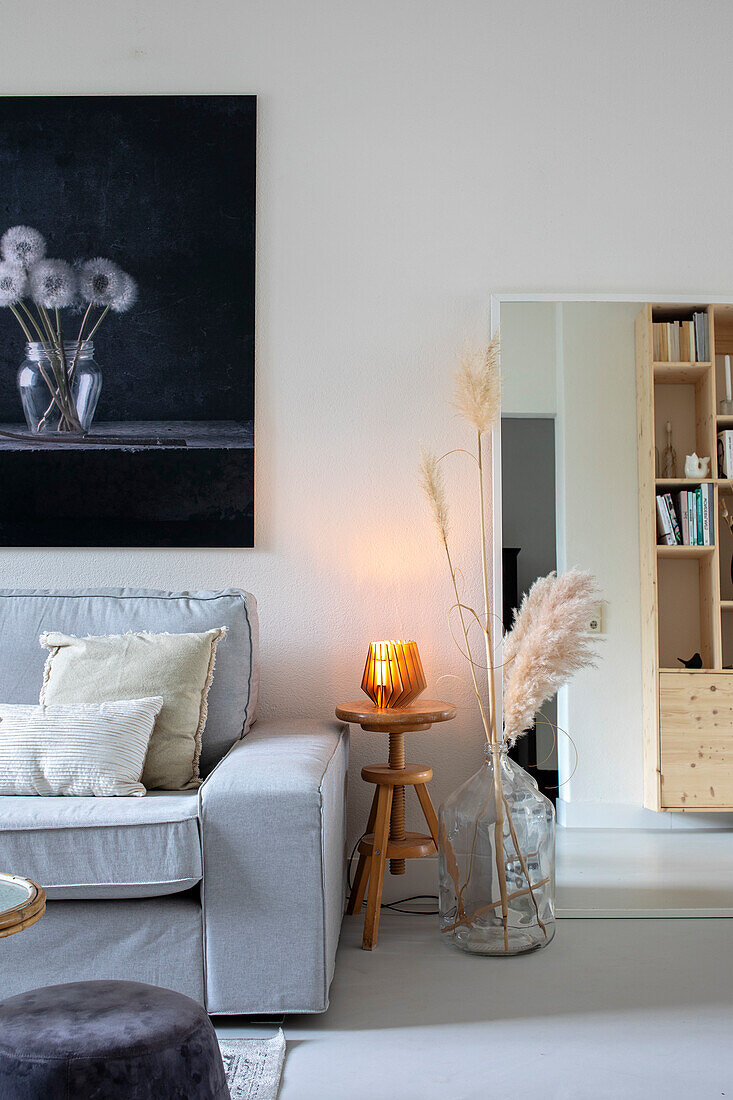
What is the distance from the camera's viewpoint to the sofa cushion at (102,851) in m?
1.86

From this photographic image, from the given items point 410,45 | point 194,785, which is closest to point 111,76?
point 410,45

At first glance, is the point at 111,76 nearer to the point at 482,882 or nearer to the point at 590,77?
the point at 590,77

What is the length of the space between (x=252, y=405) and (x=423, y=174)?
919 mm

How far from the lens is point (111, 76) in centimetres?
297

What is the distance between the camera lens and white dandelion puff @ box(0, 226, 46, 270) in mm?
2932

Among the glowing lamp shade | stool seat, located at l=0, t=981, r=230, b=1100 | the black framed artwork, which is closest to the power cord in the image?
the glowing lamp shade

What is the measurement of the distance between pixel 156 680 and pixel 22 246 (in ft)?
5.02

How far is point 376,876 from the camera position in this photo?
7.89ft

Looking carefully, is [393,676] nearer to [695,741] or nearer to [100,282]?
[695,741]

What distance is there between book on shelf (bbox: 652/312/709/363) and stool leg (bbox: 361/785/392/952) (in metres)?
1.56

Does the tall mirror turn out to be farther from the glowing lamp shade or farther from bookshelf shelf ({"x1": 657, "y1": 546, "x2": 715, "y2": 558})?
the glowing lamp shade

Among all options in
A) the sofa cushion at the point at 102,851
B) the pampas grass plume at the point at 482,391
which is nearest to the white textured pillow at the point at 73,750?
the sofa cushion at the point at 102,851

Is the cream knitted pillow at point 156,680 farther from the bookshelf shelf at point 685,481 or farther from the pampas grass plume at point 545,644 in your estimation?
the bookshelf shelf at point 685,481

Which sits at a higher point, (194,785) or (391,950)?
(194,785)
